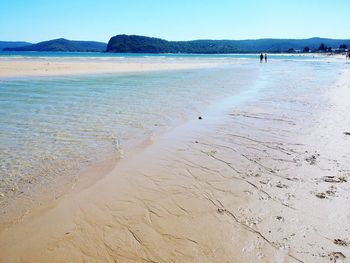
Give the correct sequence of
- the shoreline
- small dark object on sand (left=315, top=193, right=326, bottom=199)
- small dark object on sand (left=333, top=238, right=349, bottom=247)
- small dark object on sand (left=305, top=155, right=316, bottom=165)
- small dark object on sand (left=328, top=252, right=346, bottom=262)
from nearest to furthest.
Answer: small dark object on sand (left=328, top=252, right=346, bottom=262), small dark object on sand (left=333, top=238, right=349, bottom=247), small dark object on sand (left=315, top=193, right=326, bottom=199), small dark object on sand (left=305, top=155, right=316, bottom=165), the shoreline

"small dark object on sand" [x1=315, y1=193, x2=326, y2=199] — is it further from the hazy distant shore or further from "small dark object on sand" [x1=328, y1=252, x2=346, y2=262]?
the hazy distant shore

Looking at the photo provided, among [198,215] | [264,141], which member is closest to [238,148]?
[264,141]

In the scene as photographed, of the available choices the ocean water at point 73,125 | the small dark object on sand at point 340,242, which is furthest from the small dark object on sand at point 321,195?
the ocean water at point 73,125

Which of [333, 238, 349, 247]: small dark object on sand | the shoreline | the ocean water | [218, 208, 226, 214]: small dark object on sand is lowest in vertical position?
[218, 208, 226, 214]: small dark object on sand

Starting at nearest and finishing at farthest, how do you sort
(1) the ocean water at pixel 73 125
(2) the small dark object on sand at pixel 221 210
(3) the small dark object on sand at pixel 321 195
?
1. (2) the small dark object on sand at pixel 221 210
2. (3) the small dark object on sand at pixel 321 195
3. (1) the ocean water at pixel 73 125

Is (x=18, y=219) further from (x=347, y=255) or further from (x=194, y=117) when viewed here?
(x=194, y=117)

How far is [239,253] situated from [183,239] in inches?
27.8

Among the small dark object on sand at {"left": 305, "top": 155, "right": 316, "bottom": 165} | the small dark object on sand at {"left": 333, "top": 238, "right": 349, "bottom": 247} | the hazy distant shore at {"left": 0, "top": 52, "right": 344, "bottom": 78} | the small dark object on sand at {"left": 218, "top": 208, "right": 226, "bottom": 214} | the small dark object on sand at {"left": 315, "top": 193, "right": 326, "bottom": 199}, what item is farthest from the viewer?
the hazy distant shore at {"left": 0, "top": 52, "right": 344, "bottom": 78}

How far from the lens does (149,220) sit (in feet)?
14.6

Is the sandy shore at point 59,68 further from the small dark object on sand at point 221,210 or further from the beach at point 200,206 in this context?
the small dark object on sand at point 221,210

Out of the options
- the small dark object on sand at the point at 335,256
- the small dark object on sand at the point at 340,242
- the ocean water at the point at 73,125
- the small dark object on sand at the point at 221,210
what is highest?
the ocean water at the point at 73,125

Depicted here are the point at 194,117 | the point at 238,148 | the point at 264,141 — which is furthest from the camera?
the point at 194,117

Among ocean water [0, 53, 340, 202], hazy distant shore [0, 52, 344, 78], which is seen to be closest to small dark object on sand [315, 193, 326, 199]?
ocean water [0, 53, 340, 202]

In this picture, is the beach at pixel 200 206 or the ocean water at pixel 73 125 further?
the ocean water at pixel 73 125
